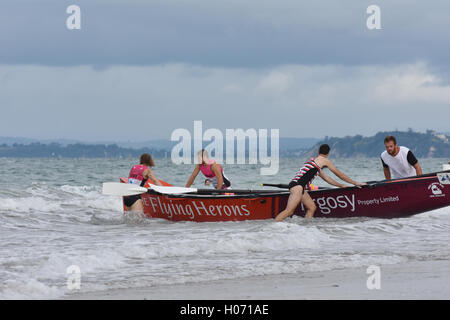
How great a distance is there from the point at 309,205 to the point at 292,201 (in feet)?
1.72

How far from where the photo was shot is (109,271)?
7426 millimetres

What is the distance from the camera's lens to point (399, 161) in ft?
38.4

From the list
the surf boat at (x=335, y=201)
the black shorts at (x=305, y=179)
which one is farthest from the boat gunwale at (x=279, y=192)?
the black shorts at (x=305, y=179)

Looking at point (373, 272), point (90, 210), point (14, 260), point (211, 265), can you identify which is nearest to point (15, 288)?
point (14, 260)

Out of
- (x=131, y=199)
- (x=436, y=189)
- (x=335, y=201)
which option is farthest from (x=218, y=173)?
(x=436, y=189)

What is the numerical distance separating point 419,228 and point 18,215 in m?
9.35

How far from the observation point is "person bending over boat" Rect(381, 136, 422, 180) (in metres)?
11.5

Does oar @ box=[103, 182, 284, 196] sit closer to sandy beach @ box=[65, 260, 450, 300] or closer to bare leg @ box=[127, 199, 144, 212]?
bare leg @ box=[127, 199, 144, 212]

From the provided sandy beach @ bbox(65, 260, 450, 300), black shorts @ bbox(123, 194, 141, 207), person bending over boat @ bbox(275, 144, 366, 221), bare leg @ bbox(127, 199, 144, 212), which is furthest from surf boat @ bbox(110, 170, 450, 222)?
sandy beach @ bbox(65, 260, 450, 300)

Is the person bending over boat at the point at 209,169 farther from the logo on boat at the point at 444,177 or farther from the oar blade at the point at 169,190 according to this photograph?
the logo on boat at the point at 444,177

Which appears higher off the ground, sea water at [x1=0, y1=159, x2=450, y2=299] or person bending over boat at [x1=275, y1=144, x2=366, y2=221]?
person bending over boat at [x1=275, y1=144, x2=366, y2=221]

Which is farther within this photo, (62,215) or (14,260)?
(62,215)

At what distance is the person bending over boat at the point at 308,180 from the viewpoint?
1132 centimetres
